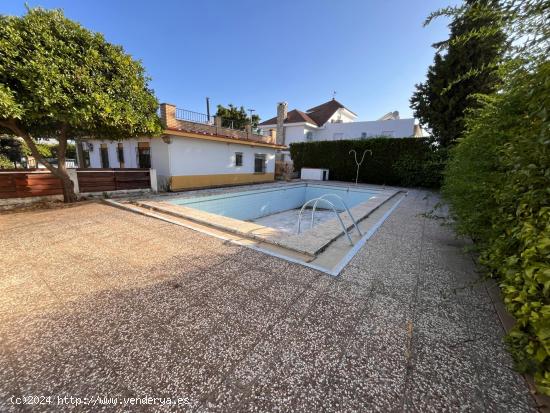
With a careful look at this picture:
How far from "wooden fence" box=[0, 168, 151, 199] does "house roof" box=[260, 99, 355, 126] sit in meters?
17.4

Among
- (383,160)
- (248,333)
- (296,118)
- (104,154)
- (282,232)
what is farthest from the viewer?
(296,118)

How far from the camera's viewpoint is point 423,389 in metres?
1.51

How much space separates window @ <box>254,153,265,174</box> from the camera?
15375 millimetres

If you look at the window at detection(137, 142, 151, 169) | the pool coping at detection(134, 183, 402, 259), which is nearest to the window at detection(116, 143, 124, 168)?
the window at detection(137, 142, 151, 169)

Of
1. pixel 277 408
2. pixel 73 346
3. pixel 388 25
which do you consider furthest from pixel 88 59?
pixel 388 25

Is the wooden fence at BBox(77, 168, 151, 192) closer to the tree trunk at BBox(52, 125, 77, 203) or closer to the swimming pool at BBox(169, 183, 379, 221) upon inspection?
the tree trunk at BBox(52, 125, 77, 203)

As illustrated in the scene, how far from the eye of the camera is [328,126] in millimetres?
22922

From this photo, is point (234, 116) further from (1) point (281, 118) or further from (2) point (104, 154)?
(2) point (104, 154)

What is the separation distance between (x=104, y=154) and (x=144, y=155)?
4.28 metres

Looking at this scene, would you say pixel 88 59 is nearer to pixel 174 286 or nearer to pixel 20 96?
pixel 20 96

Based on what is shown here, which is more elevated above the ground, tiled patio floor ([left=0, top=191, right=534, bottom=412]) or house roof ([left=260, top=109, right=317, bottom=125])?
house roof ([left=260, top=109, right=317, bottom=125])

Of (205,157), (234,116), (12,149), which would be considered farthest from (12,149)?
(234,116)

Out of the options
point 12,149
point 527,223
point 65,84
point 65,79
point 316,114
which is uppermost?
point 316,114

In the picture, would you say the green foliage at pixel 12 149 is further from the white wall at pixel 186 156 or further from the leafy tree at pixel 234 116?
the leafy tree at pixel 234 116
